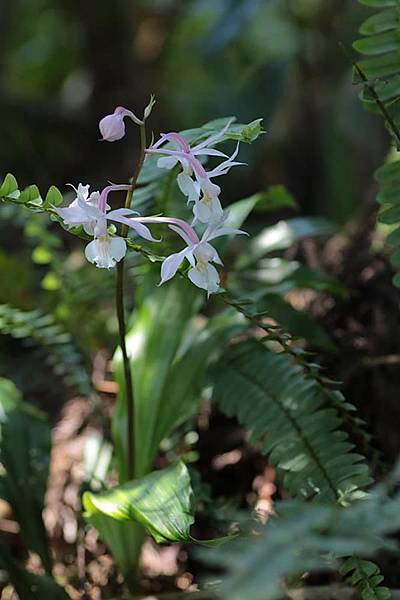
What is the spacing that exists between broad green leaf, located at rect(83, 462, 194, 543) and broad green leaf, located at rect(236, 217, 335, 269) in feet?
2.28

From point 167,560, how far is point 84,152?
6.84ft

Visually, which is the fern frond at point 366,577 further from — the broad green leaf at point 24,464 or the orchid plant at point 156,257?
the broad green leaf at point 24,464

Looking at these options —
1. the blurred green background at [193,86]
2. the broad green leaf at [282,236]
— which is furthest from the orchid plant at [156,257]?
the blurred green background at [193,86]

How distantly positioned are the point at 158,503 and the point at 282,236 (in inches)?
31.8

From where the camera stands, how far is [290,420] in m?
1.21

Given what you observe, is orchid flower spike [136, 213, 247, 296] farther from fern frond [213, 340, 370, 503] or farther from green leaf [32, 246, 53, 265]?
green leaf [32, 246, 53, 265]

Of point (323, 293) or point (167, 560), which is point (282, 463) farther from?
point (323, 293)

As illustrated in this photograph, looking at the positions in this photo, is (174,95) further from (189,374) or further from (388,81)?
(388,81)

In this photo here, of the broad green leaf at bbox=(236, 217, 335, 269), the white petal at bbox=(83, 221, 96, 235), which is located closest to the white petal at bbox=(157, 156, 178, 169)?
the white petal at bbox=(83, 221, 96, 235)

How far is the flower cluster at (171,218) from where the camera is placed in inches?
38.2

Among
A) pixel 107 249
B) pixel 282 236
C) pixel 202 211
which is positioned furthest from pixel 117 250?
pixel 282 236

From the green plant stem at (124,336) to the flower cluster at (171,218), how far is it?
0.02 metres

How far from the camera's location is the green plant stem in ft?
3.36

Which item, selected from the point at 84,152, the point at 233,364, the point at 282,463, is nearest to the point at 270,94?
the point at 84,152
